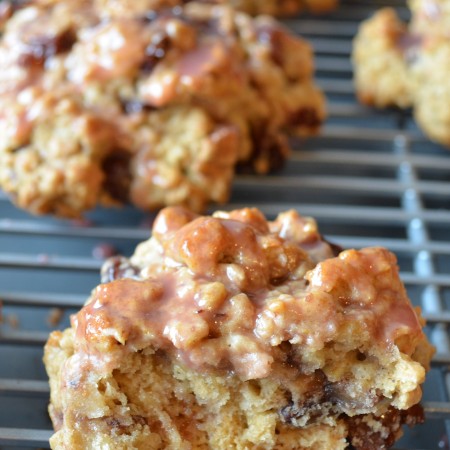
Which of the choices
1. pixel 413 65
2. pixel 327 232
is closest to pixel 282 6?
pixel 413 65

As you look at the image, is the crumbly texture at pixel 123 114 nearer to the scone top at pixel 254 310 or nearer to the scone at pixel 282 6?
the scone top at pixel 254 310

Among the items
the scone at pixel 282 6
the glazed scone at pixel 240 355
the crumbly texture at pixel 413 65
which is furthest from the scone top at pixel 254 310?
the scone at pixel 282 6

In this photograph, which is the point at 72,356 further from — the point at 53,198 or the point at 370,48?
the point at 370,48

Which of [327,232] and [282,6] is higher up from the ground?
[282,6]

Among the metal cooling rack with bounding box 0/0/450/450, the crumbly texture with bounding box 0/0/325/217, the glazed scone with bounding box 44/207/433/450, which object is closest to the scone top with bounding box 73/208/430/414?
the glazed scone with bounding box 44/207/433/450

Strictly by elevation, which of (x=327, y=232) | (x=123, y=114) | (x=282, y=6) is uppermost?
(x=282, y=6)

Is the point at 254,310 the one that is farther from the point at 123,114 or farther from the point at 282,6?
the point at 282,6
